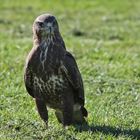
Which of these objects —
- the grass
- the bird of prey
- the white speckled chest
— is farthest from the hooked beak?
the grass

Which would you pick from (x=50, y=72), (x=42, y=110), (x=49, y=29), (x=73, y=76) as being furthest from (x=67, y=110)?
(x=49, y=29)

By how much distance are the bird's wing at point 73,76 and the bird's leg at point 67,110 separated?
17 centimetres

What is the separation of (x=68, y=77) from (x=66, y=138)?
87cm

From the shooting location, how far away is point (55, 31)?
8125 millimetres

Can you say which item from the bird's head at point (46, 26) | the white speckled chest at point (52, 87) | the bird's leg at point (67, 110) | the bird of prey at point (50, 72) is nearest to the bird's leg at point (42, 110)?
the bird of prey at point (50, 72)

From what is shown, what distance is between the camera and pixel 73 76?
8.31m

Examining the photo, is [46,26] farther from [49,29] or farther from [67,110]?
[67,110]

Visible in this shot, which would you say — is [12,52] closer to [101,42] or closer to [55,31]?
[101,42]

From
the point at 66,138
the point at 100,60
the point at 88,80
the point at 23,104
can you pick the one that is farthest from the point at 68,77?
the point at 100,60

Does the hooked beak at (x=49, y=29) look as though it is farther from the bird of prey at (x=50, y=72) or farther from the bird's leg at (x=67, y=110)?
the bird's leg at (x=67, y=110)

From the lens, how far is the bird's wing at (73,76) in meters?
8.23

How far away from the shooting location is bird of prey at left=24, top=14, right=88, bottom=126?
8.07 m

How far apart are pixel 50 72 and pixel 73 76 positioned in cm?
37

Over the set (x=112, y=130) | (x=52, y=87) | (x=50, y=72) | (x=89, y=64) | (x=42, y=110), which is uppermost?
(x=50, y=72)
